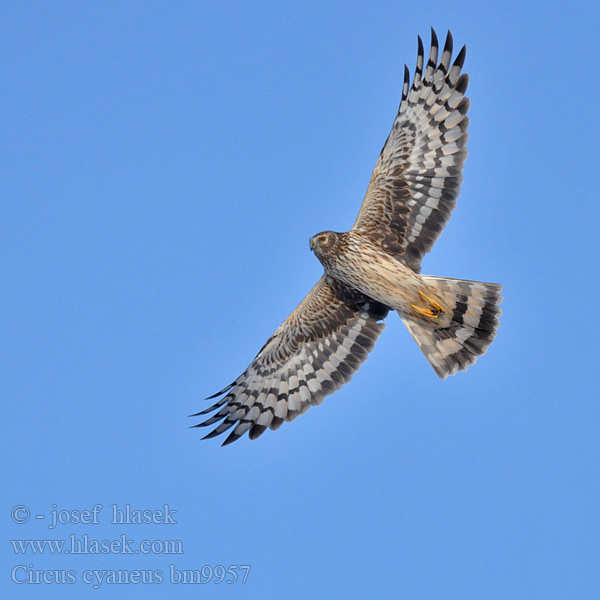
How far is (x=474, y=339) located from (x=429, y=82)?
9.79 feet

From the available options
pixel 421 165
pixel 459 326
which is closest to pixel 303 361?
pixel 459 326

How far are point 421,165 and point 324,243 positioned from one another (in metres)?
1.41

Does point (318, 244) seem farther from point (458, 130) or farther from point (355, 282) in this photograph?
point (458, 130)

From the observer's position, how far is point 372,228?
35.9 feet

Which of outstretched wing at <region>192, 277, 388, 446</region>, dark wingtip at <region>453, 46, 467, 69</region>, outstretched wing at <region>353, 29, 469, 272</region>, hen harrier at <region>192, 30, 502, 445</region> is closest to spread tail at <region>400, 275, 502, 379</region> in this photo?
hen harrier at <region>192, 30, 502, 445</region>

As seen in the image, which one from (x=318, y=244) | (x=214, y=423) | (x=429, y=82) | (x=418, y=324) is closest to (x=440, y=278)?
(x=418, y=324)

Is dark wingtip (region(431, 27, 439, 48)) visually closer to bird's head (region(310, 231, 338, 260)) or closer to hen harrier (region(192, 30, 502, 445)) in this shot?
hen harrier (region(192, 30, 502, 445))

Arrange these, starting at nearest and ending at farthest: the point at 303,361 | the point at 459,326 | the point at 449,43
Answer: the point at 449,43 < the point at 459,326 < the point at 303,361

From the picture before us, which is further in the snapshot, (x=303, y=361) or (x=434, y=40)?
(x=303, y=361)

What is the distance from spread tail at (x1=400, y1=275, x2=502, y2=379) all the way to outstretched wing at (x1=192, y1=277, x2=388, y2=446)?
0.70m

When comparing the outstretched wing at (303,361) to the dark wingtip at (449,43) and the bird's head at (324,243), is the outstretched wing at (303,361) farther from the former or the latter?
the dark wingtip at (449,43)

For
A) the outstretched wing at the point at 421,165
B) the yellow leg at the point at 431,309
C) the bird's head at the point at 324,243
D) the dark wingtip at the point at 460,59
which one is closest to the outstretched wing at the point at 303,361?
the bird's head at the point at 324,243

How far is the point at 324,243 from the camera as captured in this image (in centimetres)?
1078

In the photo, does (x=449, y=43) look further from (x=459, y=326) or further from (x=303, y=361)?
(x=303, y=361)
